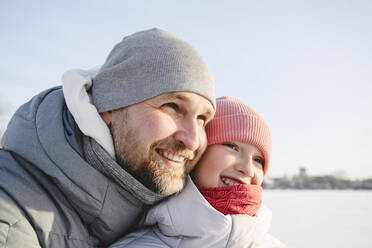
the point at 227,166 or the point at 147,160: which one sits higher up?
the point at 147,160

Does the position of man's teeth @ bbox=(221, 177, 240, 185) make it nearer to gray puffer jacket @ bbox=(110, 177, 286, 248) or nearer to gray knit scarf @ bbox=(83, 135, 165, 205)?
gray puffer jacket @ bbox=(110, 177, 286, 248)

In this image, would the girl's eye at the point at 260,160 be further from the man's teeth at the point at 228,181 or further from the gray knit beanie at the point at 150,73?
the gray knit beanie at the point at 150,73

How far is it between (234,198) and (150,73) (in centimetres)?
92

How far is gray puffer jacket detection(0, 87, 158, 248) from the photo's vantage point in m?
1.29

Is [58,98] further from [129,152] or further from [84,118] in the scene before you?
[129,152]

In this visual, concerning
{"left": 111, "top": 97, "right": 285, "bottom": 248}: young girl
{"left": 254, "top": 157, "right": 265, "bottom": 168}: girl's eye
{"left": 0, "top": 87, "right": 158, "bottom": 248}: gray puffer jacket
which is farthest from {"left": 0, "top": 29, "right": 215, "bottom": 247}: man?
{"left": 254, "top": 157, "right": 265, "bottom": 168}: girl's eye

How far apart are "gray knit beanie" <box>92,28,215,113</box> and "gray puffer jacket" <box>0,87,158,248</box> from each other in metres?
0.32

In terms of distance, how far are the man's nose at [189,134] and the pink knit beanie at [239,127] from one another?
0.92ft

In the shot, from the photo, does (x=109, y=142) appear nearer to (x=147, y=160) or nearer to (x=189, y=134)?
(x=147, y=160)

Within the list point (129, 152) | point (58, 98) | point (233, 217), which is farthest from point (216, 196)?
point (58, 98)

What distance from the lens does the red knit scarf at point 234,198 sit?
5.68 ft

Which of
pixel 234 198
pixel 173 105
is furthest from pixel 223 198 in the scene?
pixel 173 105

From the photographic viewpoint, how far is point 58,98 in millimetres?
1715

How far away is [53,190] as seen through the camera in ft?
4.71
